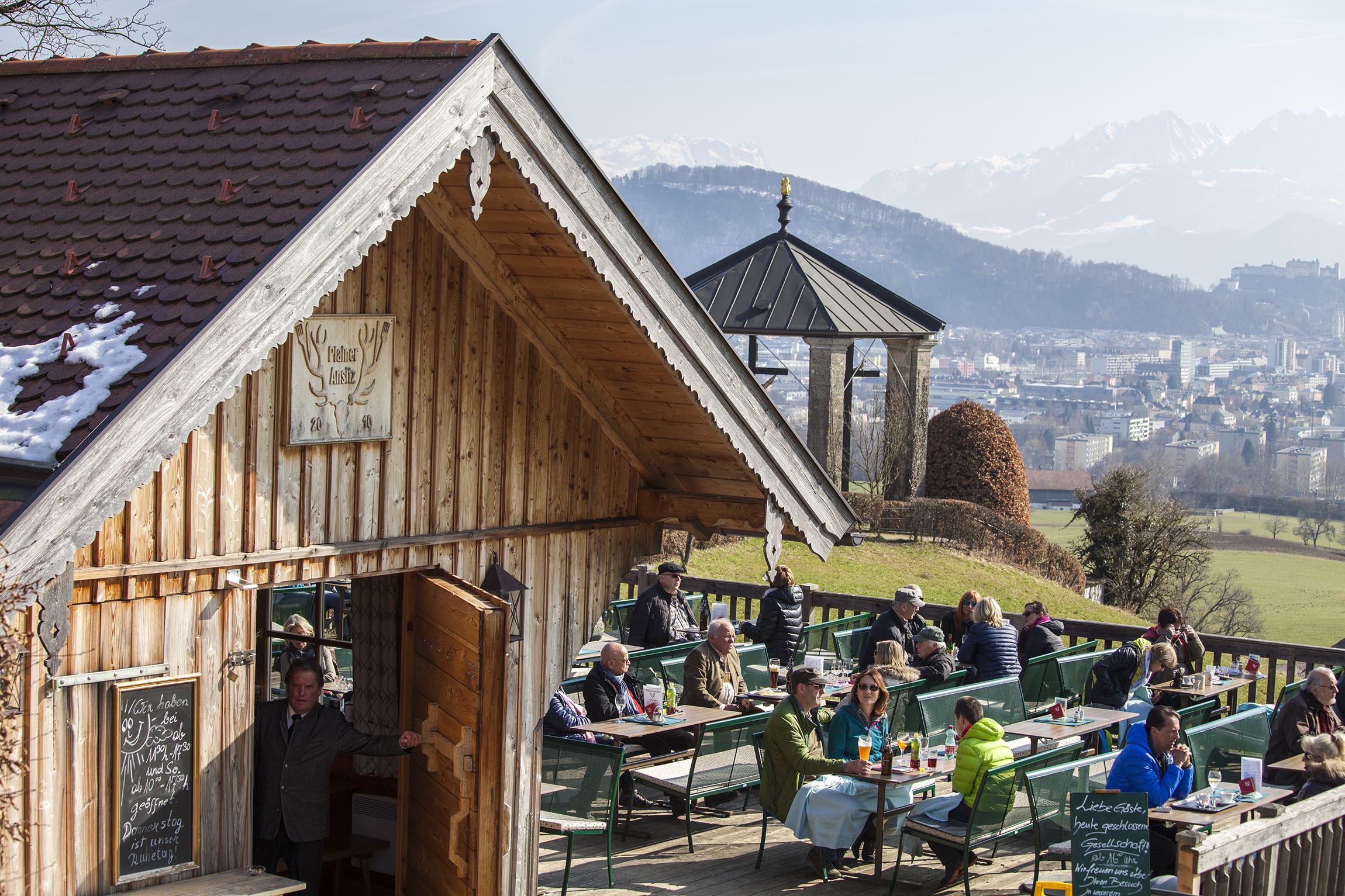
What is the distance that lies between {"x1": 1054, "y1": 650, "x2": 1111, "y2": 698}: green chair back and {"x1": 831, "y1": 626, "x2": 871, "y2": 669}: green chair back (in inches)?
75.6

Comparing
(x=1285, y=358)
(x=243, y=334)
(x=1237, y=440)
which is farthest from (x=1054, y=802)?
(x=1285, y=358)

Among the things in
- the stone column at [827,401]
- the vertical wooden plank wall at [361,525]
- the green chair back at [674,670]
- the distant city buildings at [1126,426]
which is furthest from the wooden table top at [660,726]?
the distant city buildings at [1126,426]

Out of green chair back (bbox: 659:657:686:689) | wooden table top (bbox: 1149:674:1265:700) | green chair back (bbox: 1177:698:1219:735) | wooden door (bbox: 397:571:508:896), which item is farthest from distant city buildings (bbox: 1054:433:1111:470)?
wooden door (bbox: 397:571:508:896)

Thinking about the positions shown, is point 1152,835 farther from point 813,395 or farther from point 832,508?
point 813,395

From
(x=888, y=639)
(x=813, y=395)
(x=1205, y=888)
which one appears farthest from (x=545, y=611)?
(x=813, y=395)

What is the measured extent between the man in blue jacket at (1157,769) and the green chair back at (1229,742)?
105 cm

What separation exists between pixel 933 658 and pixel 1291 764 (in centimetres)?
314

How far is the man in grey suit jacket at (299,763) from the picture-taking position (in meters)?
6.99

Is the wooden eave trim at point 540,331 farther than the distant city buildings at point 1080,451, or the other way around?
the distant city buildings at point 1080,451

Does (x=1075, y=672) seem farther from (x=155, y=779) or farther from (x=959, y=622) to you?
(x=155, y=779)

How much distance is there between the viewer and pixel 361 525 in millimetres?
6793

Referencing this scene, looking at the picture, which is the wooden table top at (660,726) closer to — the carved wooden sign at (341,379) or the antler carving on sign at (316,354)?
the carved wooden sign at (341,379)

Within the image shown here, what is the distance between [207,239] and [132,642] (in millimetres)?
1643

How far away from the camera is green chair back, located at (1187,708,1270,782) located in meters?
10.7
